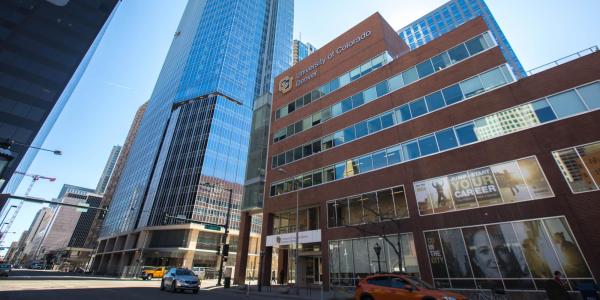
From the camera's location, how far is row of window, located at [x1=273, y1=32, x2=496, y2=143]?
74.4ft

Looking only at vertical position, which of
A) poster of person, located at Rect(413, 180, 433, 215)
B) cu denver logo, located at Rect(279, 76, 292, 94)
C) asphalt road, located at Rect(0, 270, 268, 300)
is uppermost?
cu denver logo, located at Rect(279, 76, 292, 94)

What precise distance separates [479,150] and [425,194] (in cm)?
502

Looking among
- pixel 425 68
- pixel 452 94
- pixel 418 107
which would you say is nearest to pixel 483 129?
pixel 452 94

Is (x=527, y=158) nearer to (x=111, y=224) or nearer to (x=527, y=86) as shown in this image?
(x=527, y=86)

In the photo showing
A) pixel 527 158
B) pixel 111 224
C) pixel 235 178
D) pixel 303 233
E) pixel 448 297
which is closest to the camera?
pixel 448 297

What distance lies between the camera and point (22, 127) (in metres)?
41.1

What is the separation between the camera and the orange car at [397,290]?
9.59 m

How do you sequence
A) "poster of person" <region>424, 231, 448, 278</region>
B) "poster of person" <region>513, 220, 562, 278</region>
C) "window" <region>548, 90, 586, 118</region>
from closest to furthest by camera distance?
"poster of person" <region>513, 220, 562, 278</region> < "window" <region>548, 90, 586, 118</region> < "poster of person" <region>424, 231, 448, 278</region>

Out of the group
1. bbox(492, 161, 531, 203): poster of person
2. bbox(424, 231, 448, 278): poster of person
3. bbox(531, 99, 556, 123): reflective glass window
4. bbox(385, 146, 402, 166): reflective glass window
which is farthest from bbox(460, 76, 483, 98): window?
bbox(424, 231, 448, 278): poster of person

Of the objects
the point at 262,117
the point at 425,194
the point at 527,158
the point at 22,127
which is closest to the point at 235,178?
the point at 262,117

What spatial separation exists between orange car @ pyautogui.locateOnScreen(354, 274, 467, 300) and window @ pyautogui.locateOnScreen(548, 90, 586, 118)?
1518 cm

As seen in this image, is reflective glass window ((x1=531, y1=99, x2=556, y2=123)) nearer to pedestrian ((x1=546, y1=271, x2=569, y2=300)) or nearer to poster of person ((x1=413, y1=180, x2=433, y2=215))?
poster of person ((x1=413, y1=180, x2=433, y2=215))

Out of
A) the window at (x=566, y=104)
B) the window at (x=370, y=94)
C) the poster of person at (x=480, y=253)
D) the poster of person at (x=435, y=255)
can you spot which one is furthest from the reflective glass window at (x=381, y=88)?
the poster of person at (x=480, y=253)

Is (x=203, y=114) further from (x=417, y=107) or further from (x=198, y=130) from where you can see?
(x=417, y=107)
